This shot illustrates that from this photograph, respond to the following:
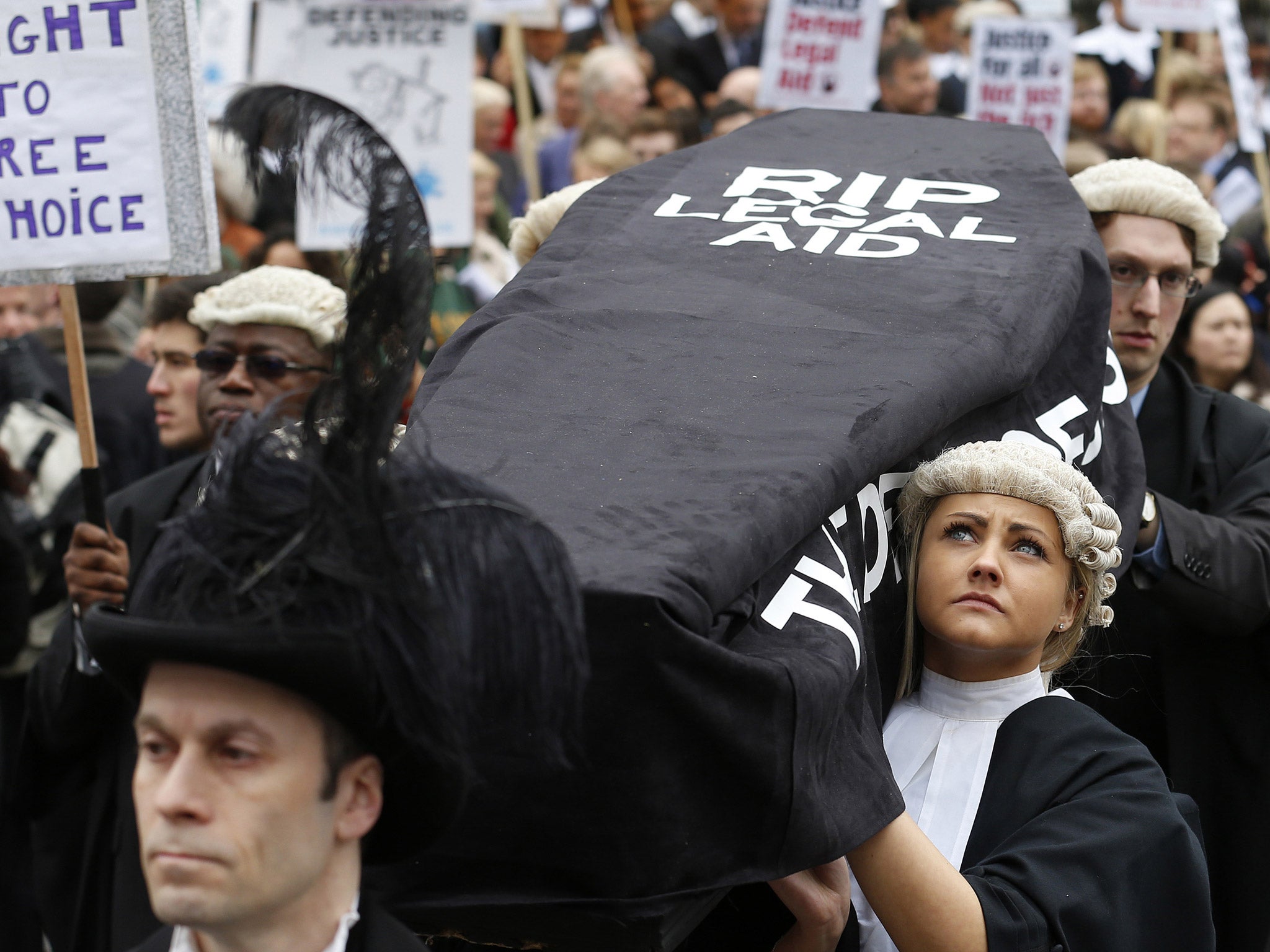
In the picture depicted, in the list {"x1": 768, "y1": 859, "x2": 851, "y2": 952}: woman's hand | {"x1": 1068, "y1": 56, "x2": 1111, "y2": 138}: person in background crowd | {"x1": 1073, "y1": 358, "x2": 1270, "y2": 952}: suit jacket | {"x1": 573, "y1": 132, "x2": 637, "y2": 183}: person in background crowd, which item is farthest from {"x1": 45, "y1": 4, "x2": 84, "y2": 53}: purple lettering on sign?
{"x1": 1068, "y1": 56, "x2": 1111, "y2": 138}: person in background crowd

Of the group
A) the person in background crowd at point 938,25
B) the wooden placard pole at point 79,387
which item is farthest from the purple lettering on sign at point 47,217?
the person in background crowd at point 938,25

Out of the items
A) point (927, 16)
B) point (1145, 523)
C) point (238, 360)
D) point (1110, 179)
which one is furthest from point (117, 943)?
point (927, 16)

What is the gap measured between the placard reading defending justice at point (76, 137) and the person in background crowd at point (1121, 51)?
7551 mm

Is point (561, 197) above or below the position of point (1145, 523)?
above

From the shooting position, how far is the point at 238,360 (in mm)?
3836

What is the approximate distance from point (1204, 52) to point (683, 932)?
920 centimetres

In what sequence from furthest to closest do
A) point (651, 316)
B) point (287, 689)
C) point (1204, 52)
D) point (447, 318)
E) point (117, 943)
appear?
1. point (1204, 52)
2. point (447, 318)
3. point (117, 943)
4. point (651, 316)
5. point (287, 689)

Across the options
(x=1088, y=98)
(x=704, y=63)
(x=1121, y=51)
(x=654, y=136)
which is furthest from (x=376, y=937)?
(x=1121, y=51)

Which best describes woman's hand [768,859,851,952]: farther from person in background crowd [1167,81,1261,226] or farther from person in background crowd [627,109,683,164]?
person in background crowd [1167,81,1261,226]

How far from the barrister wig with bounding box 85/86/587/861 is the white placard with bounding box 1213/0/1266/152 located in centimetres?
656

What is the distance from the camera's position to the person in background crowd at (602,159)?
22.4 feet

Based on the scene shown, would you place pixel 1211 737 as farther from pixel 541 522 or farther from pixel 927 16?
pixel 927 16

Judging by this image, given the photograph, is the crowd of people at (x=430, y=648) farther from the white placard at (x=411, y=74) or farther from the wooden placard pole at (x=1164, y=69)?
the wooden placard pole at (x=1164, y=69)

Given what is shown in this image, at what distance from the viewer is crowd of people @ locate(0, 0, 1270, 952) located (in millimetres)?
1652
